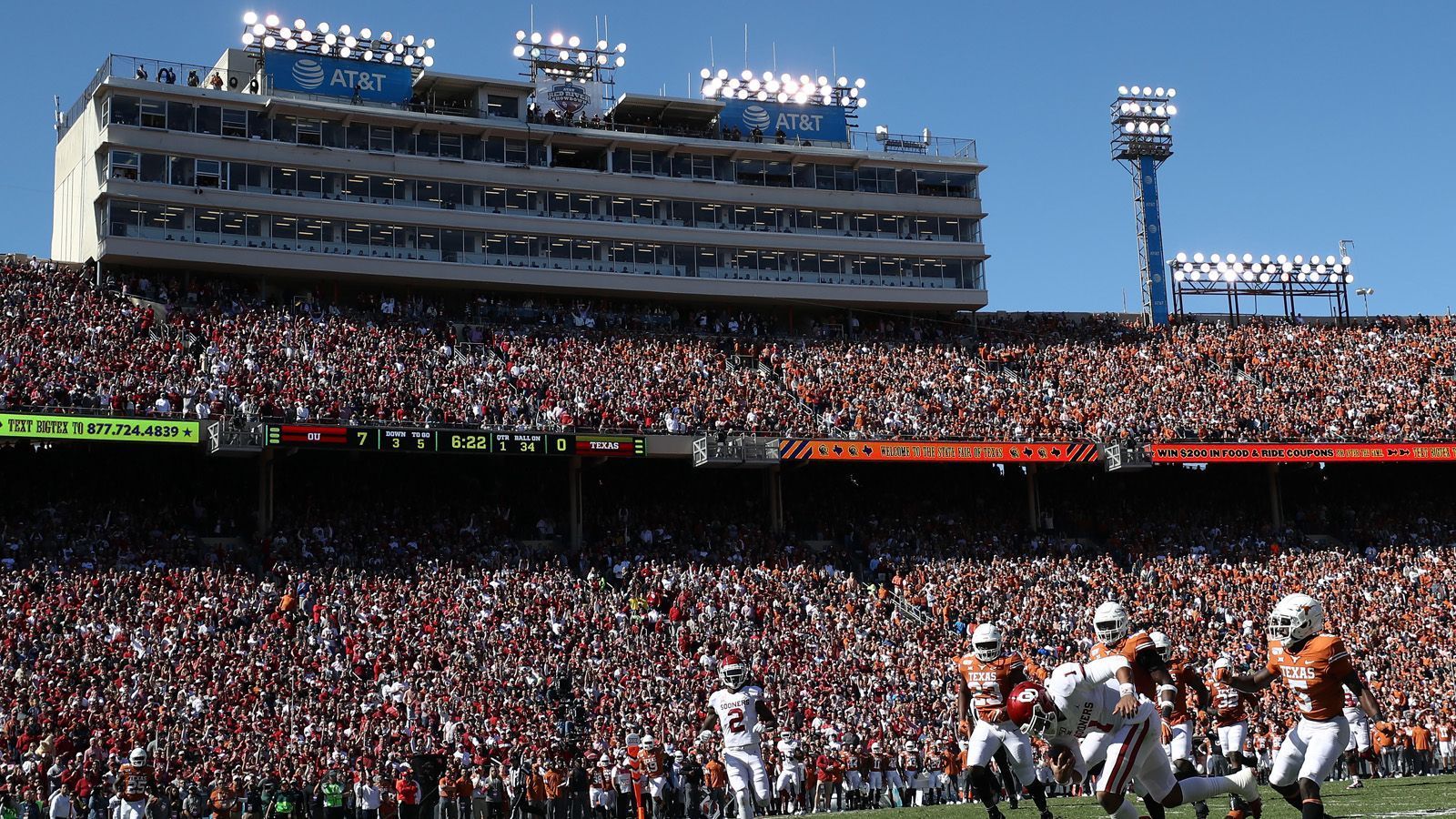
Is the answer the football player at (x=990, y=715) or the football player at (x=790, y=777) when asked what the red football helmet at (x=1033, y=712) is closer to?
the football player at (x=990, y=715)

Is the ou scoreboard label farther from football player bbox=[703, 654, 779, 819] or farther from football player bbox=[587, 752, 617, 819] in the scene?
football player bbox=[703, 654, 779, 819]

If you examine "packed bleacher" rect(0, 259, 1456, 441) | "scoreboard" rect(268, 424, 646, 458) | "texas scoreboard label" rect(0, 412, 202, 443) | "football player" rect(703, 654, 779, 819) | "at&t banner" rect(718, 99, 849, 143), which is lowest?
"football player" rect(703, 654, 779, 819)

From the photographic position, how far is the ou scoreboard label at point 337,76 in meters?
52.2

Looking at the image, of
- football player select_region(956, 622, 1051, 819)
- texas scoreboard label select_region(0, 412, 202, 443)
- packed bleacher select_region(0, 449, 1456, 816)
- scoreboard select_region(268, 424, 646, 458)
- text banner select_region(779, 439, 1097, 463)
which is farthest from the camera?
text banner select_region(779, 439, 1097, 463)

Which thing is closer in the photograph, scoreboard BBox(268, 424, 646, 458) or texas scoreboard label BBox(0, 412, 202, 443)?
texas scoreboard label BBox(0, 412, 202, 443)

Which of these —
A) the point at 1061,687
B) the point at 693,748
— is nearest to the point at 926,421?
the point at 693,748

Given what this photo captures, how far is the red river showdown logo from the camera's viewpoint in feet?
184

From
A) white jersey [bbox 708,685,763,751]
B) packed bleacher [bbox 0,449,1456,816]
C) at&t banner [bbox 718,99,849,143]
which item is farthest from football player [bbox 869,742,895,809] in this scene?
at&t banner [bbox 718,99,849,143]

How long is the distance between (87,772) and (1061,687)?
2020 centimetres

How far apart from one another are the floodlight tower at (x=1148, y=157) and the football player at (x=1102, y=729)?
49.6 m

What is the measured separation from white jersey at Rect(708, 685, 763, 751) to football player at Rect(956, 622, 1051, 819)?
2.71 metres

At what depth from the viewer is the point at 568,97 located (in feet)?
185

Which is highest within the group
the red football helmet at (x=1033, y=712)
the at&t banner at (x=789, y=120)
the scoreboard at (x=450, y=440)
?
the at&t banner at (x=789, y=120)

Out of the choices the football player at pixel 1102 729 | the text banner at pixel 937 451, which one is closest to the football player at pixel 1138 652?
the football player at pixel 1102 729
